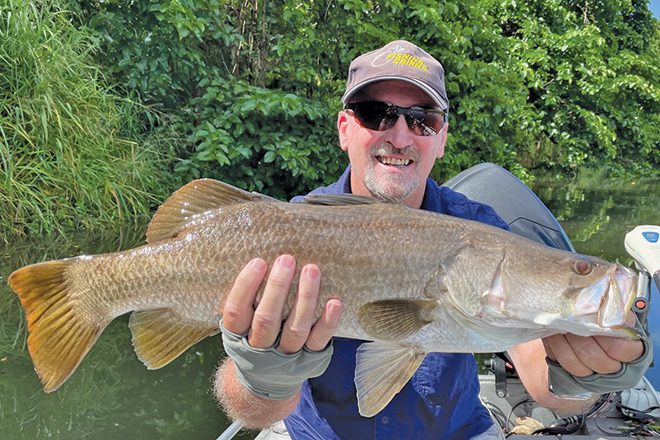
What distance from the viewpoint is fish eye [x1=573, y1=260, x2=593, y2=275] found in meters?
1.61

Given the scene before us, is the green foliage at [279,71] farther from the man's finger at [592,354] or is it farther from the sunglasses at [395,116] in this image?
the man's finger at [592,354]

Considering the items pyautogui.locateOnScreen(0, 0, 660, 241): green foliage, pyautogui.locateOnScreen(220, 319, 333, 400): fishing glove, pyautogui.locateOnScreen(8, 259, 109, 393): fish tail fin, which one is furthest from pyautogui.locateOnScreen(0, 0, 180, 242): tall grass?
pyautogui.locateOnScreen(220, 319, 333, 400): fishing glove

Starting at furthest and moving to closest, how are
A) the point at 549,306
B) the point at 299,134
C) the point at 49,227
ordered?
the point at 299,134
the point at 49,227
the point at 549,306

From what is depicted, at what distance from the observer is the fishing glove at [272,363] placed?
1.78 meters

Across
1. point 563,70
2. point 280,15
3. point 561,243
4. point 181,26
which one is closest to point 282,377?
point 561,243

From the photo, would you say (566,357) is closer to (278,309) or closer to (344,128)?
(278,309)

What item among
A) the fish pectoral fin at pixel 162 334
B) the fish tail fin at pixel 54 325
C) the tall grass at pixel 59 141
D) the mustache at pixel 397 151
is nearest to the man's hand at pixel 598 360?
the mustache at pixel 397 151

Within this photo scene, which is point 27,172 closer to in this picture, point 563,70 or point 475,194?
point 475,194

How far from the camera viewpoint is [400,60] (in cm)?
255

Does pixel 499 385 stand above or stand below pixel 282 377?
below

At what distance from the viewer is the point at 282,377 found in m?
1.85

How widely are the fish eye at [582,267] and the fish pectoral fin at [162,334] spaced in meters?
1.14

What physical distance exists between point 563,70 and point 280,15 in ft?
28.7

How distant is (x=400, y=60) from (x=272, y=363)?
151cm
